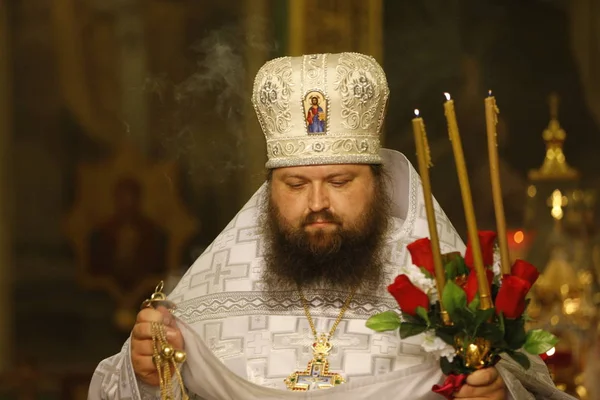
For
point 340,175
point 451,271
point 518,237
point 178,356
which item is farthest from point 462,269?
point 518,237

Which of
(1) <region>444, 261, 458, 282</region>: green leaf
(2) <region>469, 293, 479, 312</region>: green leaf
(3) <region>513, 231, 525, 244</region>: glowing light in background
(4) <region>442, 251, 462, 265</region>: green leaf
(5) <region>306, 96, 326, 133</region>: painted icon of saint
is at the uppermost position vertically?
(5) <region>306, 96, 326, 133</region>: painted icon of saint

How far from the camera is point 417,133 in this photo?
3.88 m

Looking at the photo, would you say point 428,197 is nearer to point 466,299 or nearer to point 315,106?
point 466,299

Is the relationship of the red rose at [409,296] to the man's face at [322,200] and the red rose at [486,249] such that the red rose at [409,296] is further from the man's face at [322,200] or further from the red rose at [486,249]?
the man's face at [322,200]

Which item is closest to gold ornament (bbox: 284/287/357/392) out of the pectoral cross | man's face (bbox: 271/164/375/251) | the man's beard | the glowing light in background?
the pectoral cross

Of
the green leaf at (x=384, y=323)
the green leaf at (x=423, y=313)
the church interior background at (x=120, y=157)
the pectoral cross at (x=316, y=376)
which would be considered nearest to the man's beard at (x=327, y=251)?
the pectoral cross at (x=316, y=376)

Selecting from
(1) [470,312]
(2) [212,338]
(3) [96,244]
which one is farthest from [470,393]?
(3) [96,244]

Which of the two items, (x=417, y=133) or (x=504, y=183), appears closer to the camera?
(x=417, y=133)

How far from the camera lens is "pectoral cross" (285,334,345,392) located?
4824mm

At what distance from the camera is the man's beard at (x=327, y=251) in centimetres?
486

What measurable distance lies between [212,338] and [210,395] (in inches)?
13.1

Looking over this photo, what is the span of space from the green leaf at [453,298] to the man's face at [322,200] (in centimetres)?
85

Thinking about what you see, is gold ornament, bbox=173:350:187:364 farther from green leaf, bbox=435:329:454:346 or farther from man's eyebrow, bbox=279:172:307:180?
green leaf, bbox=435:329:454:346

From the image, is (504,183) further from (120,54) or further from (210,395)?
(210,395)
